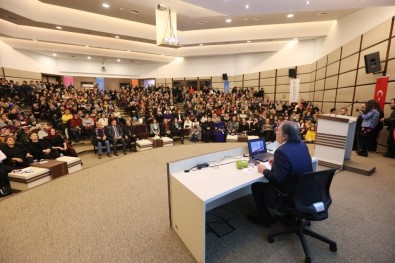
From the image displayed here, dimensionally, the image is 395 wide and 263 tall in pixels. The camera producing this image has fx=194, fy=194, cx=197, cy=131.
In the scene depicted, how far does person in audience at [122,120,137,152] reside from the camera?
5.96 meters

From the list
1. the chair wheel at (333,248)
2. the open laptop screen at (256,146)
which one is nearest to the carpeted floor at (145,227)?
the chair wheel at (333,248)

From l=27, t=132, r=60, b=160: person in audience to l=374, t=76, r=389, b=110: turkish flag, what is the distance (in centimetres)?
781

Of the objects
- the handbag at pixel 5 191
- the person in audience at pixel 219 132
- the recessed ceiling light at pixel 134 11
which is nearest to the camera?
the handbag at pixel 5 191

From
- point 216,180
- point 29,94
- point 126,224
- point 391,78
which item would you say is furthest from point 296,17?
point 29,94

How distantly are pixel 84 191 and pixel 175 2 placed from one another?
19.5 ft

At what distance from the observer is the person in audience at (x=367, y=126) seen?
14.5 feet

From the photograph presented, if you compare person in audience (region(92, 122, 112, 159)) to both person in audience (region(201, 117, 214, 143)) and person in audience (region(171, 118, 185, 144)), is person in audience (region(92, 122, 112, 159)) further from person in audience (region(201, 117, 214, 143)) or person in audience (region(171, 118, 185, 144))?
person in audience (region(201, 117, 214, 143))

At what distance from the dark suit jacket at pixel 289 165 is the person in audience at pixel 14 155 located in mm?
4518

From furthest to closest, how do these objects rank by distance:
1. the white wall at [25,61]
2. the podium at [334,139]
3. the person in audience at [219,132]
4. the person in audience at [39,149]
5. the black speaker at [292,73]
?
1. the black speaker at [292,73]
2. the white wall at [25,61]
3. the person in audience at [219,132]
4. the person in audience at [39,149]
5. the podium at [334,139]

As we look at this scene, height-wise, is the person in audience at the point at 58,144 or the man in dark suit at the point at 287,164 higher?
the man in dark suit at the point at 287,164

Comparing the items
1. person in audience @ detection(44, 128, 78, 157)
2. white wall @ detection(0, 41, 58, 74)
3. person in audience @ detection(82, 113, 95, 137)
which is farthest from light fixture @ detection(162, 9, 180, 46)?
white wall @ detection(0, 41, 58, 74)

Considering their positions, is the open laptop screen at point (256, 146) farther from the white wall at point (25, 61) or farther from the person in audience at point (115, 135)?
the white wall at point (25, 61)

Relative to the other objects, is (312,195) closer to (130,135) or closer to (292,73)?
(130,135)

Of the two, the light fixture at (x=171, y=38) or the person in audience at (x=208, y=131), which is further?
the person in audience at (x=208, y=131)
